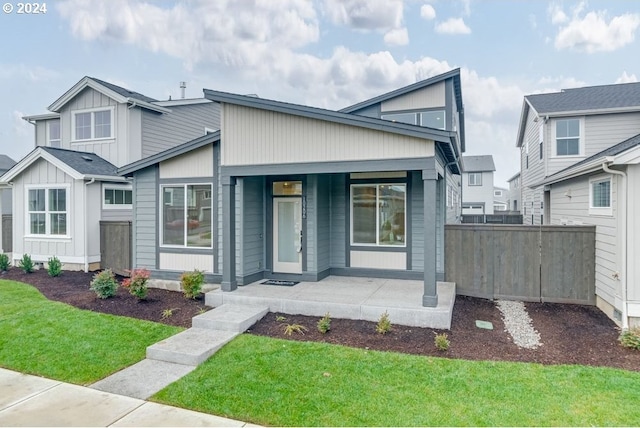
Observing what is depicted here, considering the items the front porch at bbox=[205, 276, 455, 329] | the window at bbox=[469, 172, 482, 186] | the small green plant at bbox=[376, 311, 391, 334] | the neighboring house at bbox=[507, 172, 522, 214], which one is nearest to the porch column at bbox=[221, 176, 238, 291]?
the front porch at bbox=[205, 276, 455, 329]

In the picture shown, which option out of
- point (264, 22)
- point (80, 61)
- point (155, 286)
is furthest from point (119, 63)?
point (155, 286)

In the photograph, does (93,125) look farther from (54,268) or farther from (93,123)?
(54,268)

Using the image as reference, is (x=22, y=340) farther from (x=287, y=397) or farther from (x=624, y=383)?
(x=624, y=383)

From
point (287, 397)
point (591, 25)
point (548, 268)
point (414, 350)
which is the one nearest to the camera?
point (287, 397)

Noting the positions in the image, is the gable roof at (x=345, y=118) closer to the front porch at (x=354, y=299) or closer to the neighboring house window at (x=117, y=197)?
the front porch at (x=354, y=299)

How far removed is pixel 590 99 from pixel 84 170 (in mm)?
17339

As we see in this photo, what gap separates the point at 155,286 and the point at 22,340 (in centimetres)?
348

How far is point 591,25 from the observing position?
12945 millimetres

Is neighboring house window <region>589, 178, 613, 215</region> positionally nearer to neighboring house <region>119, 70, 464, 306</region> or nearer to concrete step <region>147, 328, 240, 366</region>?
neighboring house <region>119, 70, 464, 306</region>

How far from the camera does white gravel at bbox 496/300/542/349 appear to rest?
5.90m

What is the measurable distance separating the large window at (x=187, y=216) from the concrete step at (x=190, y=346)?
10.9ft

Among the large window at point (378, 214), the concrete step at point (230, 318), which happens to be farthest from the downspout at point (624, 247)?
the concrete step at point (230, 318)

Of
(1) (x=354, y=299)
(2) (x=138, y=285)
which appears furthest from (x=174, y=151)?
(1) (x=354, y=299)

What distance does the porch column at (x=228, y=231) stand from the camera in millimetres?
8062
